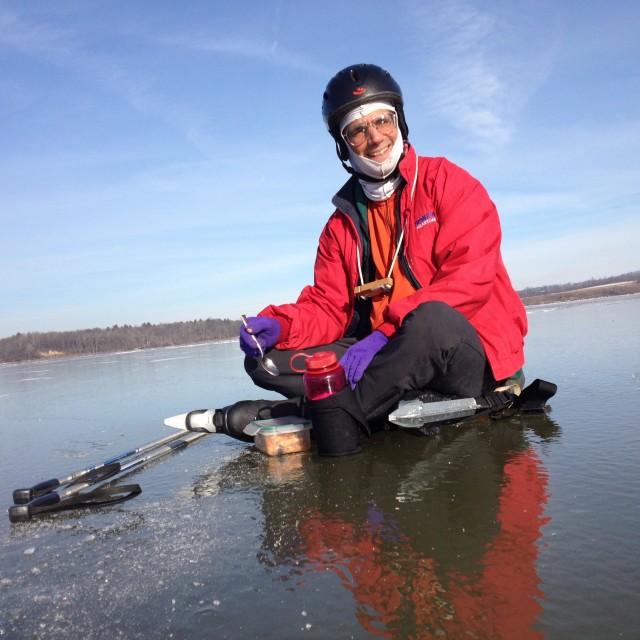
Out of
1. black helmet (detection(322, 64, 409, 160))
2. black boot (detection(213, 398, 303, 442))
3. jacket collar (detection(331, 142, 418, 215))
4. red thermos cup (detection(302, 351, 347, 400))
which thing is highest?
black helmet (detection(322, 64, 409, 160))

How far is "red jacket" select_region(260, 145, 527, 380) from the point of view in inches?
106

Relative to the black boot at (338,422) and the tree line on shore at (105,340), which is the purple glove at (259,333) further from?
the tree line on shore at (105,340)

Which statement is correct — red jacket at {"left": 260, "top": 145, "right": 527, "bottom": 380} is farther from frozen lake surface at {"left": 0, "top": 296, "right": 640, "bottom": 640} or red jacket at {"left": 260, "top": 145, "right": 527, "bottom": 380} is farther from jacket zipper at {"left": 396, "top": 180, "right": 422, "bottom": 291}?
frozen lake surface at {"left": 0, "top": 296, "right": 640, "bottom": 640}

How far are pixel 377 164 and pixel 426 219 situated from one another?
51cm

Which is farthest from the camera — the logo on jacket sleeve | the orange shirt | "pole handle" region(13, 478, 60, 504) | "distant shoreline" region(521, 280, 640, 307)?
"distant shoreline" region(521, 280, 640, 307)

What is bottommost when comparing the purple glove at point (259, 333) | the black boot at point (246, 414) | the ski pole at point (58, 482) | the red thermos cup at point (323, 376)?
the ski pole at point (58, 482)

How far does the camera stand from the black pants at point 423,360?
2.51m

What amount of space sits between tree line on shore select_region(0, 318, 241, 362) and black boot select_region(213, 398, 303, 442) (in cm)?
4418

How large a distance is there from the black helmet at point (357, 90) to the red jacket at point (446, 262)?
14.4 inches

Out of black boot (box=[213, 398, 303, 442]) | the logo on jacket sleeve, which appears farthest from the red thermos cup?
the logo on jacket sleeve

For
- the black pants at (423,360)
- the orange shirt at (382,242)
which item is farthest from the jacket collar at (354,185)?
the black pants at (423,360)

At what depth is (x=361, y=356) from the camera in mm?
2621

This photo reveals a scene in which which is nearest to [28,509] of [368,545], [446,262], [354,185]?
[368,545]

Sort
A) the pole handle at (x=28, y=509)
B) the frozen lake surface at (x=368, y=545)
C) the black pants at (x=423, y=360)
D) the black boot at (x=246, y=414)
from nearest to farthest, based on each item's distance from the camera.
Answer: the frozen lake surface at (x=368, y=545), the pole handle at (x=28, y=509), the black pants at (x=423, y=360), the black boot at (x=246, y=414)
